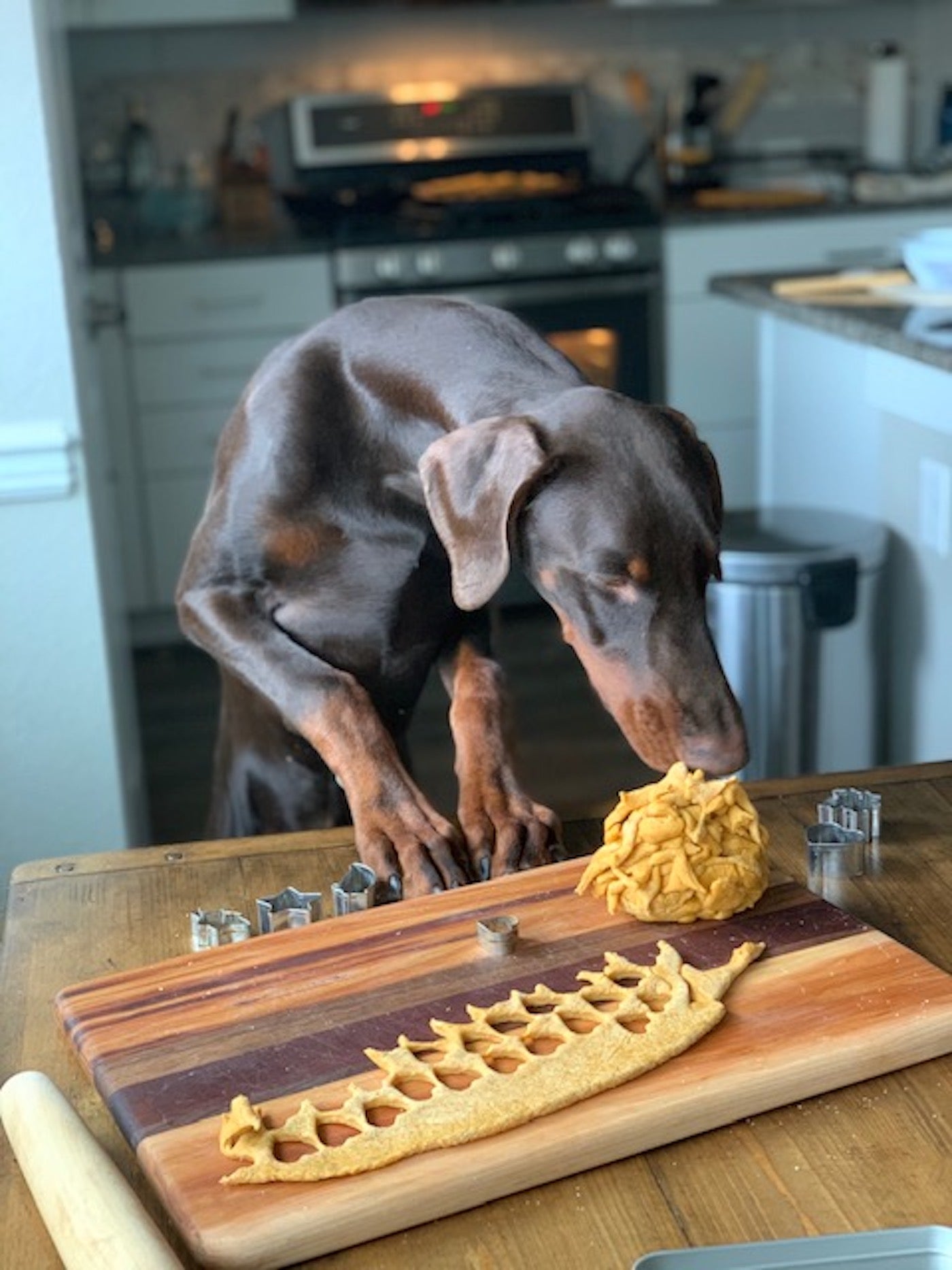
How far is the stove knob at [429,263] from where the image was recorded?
4.79 meters

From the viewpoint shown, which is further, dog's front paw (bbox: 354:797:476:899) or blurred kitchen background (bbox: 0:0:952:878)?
blurred kitchen background (bbox: 0:0:952:878)

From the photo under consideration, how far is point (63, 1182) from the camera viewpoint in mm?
952

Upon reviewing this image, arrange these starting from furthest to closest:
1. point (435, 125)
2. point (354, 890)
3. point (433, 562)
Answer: point (435, 125)
point (433, 562)
point (354, 890)

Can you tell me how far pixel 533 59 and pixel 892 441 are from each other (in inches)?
114

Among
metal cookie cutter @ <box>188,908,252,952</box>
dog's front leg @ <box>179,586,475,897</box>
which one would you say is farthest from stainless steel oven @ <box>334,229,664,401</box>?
metal cookie cutter @ <box>188,908,252,952</box>

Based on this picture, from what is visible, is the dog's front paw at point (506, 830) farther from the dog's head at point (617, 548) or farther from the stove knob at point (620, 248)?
the stove knob at point (620, 248)

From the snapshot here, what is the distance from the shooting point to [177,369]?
4.83 metres

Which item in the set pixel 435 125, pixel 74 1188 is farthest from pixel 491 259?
pixel 74 1188

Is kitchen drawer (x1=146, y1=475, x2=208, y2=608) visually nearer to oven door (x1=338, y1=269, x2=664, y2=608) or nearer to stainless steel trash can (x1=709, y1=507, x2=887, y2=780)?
oven door (x1=338, y1=269, x2=664, y2=608)

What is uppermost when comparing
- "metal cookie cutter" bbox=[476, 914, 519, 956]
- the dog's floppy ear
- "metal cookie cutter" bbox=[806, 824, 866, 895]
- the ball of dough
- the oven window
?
the dog's floppy ear

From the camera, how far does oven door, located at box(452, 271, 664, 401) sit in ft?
15.9

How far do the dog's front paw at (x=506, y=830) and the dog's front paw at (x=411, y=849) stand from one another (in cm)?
2

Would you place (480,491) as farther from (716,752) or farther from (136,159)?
(136,159)

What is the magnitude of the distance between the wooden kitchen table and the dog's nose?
0.48 ft
